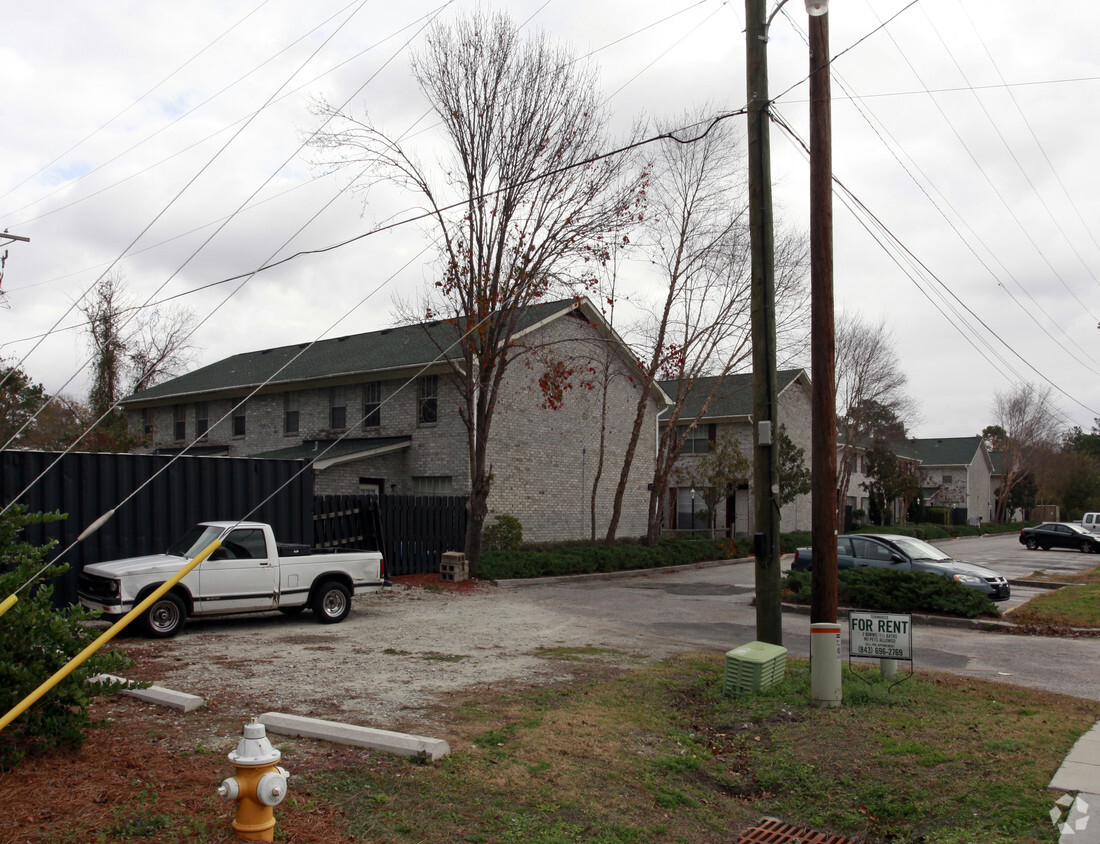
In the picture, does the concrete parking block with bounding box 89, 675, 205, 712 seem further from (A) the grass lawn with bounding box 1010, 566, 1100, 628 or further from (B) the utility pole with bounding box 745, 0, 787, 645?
(A) the grass lawn with bounding box 1010, 566, 1100, 628

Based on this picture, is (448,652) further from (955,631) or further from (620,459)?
(620,459)

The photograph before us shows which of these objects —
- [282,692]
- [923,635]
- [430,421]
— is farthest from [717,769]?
A: [430,421]

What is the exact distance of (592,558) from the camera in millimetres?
24969

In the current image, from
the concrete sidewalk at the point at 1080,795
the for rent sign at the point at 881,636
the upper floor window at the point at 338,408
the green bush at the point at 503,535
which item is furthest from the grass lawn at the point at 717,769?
the upper floor window at the point at 338,408

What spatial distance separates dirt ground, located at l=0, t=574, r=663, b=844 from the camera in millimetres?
5062

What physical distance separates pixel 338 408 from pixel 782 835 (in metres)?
24.6

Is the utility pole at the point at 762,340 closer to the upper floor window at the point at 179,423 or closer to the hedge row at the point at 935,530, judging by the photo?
the upper floor window at the point at 179,423

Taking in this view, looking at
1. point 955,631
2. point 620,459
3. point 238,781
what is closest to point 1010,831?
point 238,781

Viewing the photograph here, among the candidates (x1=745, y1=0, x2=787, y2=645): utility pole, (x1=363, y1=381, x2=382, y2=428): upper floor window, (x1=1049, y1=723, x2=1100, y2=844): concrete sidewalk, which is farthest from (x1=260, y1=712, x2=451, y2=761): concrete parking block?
(x1=363, y1=381, x2=382, y2=428): upper floor window

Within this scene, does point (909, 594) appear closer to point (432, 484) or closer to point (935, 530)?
point (432, 484)

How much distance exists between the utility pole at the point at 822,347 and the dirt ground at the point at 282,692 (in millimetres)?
3045

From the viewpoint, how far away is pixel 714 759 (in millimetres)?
7285

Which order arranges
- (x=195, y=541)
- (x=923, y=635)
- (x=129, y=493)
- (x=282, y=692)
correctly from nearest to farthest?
(x=282, y=692)
(x=195, y=541)
(x=923, y=635)
(x=129, y=493)

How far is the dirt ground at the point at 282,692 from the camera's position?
16.6ft
